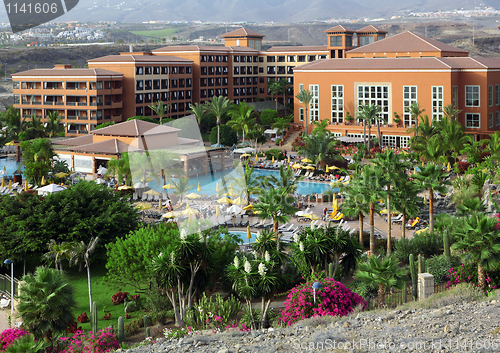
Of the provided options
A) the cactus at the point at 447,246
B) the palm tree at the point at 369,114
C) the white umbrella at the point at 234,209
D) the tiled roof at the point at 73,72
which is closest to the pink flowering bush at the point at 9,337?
the cactus at the point at 447,246

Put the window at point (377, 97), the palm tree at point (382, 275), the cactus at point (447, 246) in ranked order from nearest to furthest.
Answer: the palm tree at point (382, 275) → the cactus at point (447, 246) → the window at point (377, 97)

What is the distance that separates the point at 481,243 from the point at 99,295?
17047 millimetres

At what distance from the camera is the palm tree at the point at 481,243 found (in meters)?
20.6

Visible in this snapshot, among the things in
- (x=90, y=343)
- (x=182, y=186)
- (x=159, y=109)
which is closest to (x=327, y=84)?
(x=159, y=109)

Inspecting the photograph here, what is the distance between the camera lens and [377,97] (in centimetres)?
6900

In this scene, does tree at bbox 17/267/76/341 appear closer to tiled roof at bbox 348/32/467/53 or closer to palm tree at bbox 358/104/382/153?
palm tree at bbox 358/104/382/153

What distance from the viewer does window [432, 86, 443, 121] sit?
64.3 metres

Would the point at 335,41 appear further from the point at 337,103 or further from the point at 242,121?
the point at 242,121

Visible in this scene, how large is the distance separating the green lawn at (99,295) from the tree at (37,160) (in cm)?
1925

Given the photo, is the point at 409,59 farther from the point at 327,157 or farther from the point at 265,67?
the point at 265,67

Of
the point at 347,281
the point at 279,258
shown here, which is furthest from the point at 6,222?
the point at 347,281

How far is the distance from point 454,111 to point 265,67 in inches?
1609

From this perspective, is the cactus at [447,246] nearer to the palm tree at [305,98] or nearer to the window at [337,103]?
the window at [337,103]

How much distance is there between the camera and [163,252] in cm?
2250
